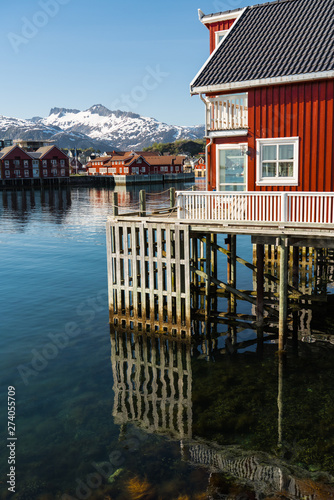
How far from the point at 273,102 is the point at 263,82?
85 cm

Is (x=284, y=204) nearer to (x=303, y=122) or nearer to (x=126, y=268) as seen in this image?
(x=303, y=122)

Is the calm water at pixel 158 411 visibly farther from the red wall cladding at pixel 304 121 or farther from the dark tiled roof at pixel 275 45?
Result: the dark tiled roof at pixel 275 45

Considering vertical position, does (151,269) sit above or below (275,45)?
below

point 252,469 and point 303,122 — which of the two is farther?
point 303,122

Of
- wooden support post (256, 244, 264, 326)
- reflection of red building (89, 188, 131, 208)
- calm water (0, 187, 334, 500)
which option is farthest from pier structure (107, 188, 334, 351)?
reflection of red building (89, 188, 131, 208)

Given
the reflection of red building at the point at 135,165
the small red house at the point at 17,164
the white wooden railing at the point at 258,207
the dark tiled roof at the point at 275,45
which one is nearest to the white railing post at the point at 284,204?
the white wooden railing at the point at 258,207

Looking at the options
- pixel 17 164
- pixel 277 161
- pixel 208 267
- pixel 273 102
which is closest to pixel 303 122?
pixel 273 102

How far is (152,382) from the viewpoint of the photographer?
16.9 metres

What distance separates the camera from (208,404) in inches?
587

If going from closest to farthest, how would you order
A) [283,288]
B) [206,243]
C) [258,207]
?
[283,288], [258,207], [206,243]

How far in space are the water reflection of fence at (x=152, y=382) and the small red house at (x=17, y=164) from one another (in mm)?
127976

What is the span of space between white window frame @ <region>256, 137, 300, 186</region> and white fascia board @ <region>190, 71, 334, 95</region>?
2109mm

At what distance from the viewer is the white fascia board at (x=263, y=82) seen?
17062 millimetres

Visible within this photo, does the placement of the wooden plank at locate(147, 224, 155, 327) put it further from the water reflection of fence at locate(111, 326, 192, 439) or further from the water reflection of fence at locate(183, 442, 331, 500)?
the water reflection of fence at locate(183, 442, 331, 500)
